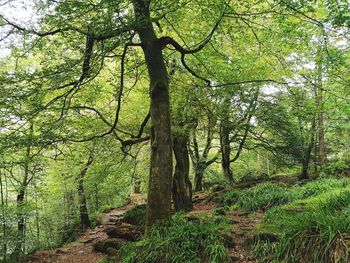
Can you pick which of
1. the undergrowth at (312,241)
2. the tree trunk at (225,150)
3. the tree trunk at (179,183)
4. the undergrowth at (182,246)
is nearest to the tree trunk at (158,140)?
the undergrowth at (182,246)

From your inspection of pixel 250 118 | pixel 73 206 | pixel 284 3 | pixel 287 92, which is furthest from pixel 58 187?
pixel 284 3

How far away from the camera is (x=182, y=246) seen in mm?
4918

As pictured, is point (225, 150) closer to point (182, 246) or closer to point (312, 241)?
point (182, 246)

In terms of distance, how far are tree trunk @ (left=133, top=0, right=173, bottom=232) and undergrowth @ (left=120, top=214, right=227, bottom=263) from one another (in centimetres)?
58

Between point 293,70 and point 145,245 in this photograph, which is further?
point 293,70

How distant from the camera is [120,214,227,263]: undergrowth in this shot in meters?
4.66

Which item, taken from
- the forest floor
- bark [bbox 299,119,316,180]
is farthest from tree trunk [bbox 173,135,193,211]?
bark [bbox 299,119,316,180]

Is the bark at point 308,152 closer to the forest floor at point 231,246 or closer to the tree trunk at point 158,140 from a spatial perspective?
the forest floor at point 231,246

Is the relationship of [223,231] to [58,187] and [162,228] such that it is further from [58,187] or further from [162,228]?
[58,187]

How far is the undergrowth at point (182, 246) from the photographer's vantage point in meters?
4.66

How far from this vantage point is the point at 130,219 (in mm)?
11602

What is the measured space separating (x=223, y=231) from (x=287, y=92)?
8.63 metres

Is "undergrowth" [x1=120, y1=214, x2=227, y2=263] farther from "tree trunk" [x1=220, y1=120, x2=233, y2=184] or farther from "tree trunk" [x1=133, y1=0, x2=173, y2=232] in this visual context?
"tree trunk" [x1=220, y1=120, x2=233, y2=184]

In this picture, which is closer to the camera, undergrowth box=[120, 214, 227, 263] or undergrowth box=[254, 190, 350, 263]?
undergrowth box=[254, 190, 350, 263]
